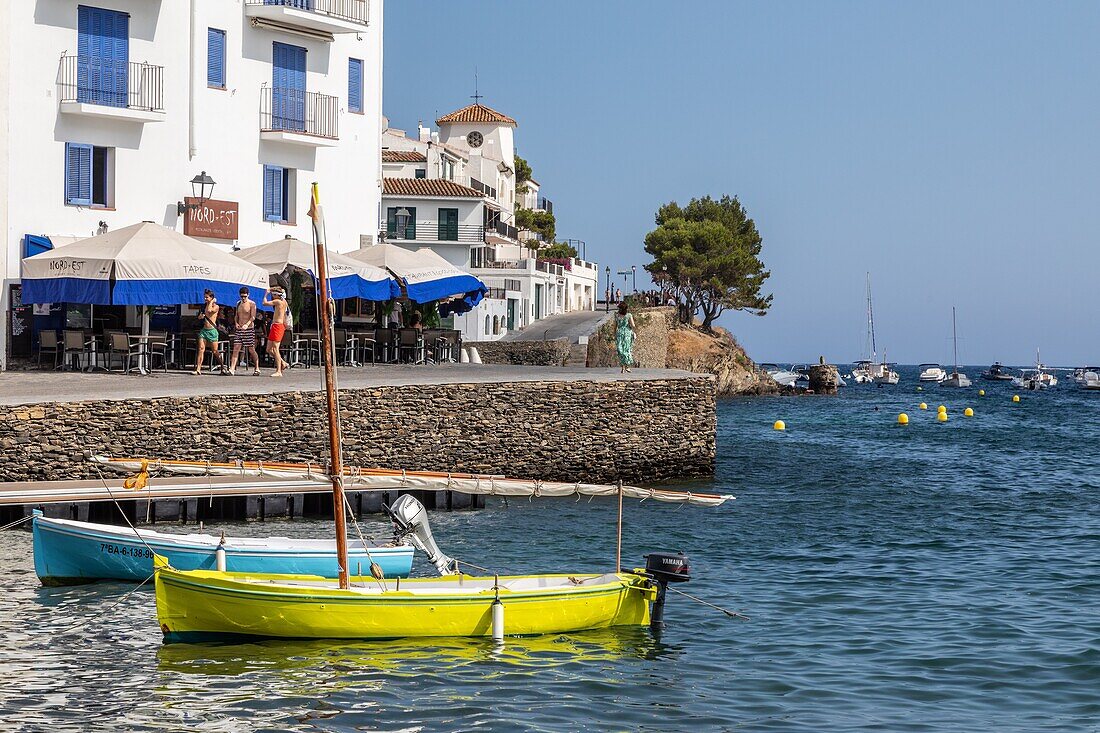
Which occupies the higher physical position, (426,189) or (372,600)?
(426,189)

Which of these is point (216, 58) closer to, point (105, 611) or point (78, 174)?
point (78, 174)

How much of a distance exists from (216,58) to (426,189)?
4625cm

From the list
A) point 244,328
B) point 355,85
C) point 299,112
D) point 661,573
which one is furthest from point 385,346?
point 661,573

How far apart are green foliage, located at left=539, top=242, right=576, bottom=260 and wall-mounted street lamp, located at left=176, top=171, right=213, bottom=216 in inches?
2653

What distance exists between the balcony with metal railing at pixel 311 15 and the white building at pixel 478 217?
32420 millimetres

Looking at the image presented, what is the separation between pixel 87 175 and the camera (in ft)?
117

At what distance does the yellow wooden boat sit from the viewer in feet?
52.1

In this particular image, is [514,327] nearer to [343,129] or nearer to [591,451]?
[343,129]

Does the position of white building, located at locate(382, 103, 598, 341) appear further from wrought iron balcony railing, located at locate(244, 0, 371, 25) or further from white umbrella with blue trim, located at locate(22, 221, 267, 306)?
white umbrella with blue trim, located at locate(22, 221, 267, 306)

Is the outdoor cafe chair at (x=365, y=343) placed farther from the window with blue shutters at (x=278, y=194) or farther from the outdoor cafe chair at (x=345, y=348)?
the window with blue shutters at (x=278, y=194)

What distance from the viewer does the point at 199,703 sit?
46.2 ft

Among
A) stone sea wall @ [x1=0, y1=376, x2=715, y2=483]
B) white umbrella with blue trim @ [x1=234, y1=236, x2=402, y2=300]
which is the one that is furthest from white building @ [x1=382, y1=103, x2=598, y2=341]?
stone sea wall @ [x1=0, y1=376, x2=715, y2=483]

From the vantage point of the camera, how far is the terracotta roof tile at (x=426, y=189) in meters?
83.8

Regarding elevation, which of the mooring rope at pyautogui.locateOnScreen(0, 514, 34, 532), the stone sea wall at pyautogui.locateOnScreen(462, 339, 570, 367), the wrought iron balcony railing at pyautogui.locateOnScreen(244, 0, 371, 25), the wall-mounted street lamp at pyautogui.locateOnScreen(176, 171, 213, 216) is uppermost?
the wrought iron balcony railing at pyautogui.locateOnScreen(244, 0, 371, 25)
